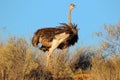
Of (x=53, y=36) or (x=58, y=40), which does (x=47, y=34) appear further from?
→ (x=58, y=40)

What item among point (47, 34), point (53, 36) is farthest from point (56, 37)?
point (47, 34)

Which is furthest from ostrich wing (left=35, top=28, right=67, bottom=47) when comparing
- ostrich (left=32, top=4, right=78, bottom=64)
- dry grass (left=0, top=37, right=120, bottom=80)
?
dry grass (left=0, top=37, right=120, bottom=80)

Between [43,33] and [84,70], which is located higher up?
[43,33]

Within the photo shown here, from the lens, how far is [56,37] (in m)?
16.5

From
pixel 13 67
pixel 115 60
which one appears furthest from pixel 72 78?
pixel 13 67

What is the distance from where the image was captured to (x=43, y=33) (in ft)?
54.8

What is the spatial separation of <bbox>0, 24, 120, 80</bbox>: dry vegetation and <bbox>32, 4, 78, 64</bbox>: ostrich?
0.34 meters

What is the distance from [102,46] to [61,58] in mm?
1765

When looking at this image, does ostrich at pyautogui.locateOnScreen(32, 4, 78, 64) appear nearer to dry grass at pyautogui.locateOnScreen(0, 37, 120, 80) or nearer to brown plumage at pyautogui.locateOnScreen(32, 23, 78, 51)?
brown plumage at pyautogui.locateOnScreen(32, 23, 78, 51)

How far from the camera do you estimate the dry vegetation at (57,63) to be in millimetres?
11453

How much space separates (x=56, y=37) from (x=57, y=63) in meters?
2.34

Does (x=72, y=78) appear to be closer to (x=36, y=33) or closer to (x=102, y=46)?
(x=102, y=46)

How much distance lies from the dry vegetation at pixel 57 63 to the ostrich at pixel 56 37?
1.12ft

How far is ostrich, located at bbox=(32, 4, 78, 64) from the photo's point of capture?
16.5m
